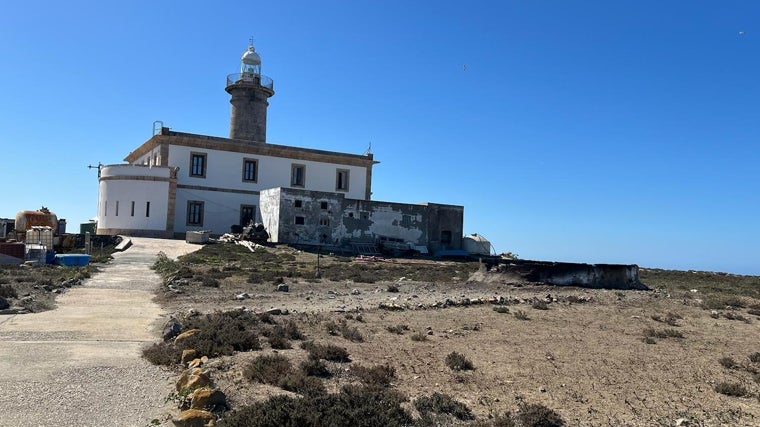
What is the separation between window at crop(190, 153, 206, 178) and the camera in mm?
43562

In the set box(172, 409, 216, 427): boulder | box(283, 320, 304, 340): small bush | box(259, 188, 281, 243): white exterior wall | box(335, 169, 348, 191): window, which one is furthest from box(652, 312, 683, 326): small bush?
box(335, 169, 348, 191): window

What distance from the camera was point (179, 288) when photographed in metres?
16.4

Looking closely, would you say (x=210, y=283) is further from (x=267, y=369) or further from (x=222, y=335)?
(x=267, y=369)

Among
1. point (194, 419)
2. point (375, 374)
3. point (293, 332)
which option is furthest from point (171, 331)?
point (194, 419)

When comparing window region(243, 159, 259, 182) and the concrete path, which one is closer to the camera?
the concrete path

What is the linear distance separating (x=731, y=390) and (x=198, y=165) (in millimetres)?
41278

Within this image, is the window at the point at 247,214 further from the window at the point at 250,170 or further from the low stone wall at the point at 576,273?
the low stone wall at the point at 576,273

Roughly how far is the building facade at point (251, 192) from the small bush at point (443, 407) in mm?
31528

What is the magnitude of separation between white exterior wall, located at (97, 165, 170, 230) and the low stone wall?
2706 centimetres

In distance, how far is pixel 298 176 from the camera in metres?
48.5

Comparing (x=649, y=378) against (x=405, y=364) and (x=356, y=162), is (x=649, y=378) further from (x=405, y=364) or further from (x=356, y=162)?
(x=356, y=162)

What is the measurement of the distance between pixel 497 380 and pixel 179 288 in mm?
11372

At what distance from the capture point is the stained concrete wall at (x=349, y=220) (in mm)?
37781

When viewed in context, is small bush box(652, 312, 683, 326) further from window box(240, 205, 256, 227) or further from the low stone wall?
window box(240, 205, 256, 227)
